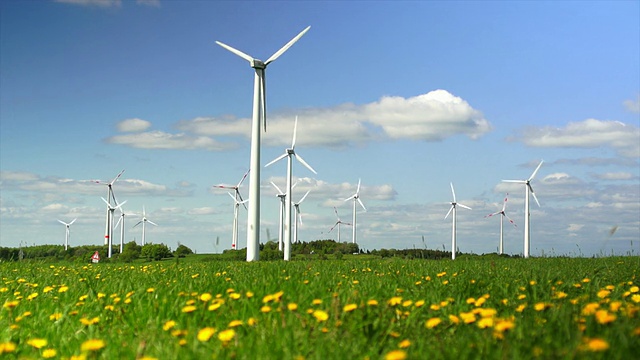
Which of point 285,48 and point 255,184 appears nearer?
point 255,184

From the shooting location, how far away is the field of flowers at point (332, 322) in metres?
5.32

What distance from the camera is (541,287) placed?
8984 millimetres

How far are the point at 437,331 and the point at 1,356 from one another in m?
5.43

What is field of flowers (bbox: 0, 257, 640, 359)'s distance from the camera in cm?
532

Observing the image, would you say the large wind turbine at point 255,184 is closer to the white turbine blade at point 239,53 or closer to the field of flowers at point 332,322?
the white turbine blade at point 239,53

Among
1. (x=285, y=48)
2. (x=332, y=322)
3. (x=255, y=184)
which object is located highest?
(x=285, y=48)

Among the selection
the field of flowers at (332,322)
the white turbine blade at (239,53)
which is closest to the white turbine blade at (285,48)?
the white turbine blade at (239,53)

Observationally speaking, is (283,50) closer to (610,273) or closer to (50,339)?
(610,273)

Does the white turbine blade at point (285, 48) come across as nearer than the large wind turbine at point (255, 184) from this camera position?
No

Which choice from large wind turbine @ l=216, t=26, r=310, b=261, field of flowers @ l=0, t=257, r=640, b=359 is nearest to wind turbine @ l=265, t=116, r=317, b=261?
large wind turbine @ l=216, t=26, r=310, b=261

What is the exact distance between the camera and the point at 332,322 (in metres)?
6.46

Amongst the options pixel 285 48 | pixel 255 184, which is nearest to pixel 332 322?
pixel 255 184

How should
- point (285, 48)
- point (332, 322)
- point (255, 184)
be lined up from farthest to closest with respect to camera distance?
point (285, 48) → point (255, 184) → point (332, 322)

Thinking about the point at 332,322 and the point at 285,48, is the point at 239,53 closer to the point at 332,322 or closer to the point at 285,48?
the point at 285,48
